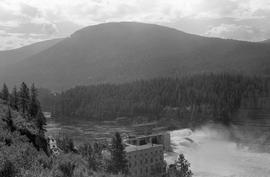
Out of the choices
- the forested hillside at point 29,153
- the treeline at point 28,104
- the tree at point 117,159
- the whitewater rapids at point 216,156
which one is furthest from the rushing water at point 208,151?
the treeline at point 28,104

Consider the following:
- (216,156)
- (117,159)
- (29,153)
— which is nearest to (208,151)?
(216,156)

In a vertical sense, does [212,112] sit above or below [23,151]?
below

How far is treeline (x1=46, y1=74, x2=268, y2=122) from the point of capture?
15375 centimetres

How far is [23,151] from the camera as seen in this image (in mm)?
21094

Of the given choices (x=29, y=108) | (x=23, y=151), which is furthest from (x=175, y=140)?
(x=23, y=151)

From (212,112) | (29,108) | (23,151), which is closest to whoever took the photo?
(23,151)

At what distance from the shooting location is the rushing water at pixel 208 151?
3059 inches

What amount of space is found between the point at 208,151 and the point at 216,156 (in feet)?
26.1

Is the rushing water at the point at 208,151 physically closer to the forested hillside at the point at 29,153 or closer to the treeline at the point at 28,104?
the forested hillside at the point at 29,153

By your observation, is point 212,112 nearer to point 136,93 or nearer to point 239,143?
point 239,143

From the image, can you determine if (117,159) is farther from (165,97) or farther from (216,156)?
(165,97)

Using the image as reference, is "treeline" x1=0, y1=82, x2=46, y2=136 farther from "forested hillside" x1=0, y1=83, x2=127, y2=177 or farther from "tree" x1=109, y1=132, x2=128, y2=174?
"tree" x1=109, y1=132, x2=128, y2=174

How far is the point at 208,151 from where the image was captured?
10300 centimetres

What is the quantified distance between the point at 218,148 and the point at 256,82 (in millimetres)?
69235
